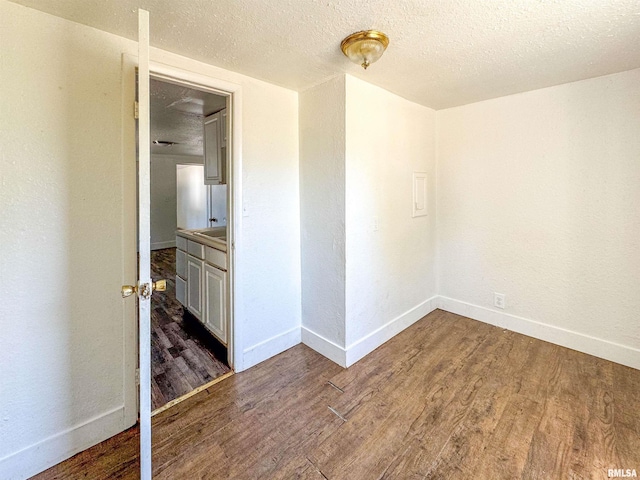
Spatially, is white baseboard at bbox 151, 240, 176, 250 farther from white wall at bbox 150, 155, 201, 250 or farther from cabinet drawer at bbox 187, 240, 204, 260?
cabinet drawer at bbox 187, 240, 204, 260

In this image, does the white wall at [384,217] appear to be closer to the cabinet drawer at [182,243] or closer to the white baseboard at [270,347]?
the white baseboard at [270,347]

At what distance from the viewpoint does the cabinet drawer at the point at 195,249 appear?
8.90 ft

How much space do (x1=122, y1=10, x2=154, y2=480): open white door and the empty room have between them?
1 centimetres

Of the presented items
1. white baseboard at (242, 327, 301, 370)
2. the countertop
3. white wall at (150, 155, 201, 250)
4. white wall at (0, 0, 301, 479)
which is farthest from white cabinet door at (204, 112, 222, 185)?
white wall at (150, 155, 201, 250)

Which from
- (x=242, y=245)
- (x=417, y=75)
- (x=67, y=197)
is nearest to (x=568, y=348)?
(x=417, y=75)

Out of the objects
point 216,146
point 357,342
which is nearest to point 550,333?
point 357,342

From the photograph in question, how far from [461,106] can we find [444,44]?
1437 millimetres

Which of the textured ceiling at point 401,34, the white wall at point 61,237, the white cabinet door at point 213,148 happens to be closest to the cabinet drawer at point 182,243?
the white cabinet door at point 213,148

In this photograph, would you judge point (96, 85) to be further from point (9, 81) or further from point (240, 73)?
point (240, 73)

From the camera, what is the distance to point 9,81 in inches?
50.6

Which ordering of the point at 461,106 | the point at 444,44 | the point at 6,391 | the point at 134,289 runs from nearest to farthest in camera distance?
1. the point at 134,289
2. the point at 6,391
3. the point at 444,44
4. the point at 461,106

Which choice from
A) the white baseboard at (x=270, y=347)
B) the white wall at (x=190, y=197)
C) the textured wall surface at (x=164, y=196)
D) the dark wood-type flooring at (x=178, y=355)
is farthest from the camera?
the white wall at (x=190, y=197)

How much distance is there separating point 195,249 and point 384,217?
1.80 metres

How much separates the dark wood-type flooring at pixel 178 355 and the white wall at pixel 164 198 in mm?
4124
